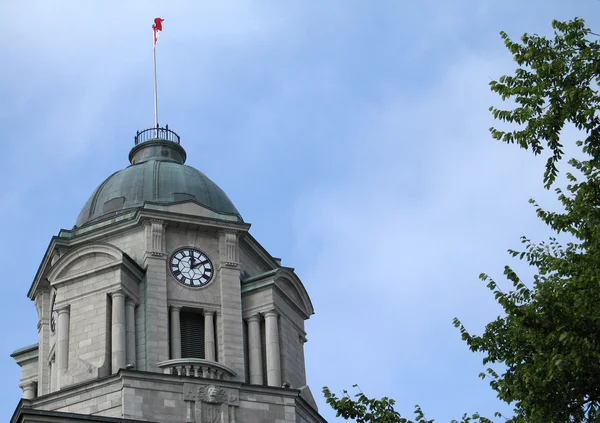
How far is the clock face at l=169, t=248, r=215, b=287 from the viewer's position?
56.0 meters

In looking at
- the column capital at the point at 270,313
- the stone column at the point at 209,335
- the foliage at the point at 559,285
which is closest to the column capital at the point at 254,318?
the column capital at the point at 270,313

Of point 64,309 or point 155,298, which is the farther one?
point 64,309

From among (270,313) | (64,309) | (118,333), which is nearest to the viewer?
(118,333)

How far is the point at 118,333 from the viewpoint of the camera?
53.2 m

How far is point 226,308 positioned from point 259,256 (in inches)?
172

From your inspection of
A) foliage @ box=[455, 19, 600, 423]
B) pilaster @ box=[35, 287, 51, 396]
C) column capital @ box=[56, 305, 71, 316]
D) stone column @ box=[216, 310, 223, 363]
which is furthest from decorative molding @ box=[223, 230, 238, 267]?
foliage @ box=[455, 19, 600, 423]

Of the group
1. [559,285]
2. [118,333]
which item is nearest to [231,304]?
[118,333]

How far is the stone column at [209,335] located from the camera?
2132 inches

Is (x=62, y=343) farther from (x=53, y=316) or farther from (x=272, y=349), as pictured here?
(x=272, y=349)

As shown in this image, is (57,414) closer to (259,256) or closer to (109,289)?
(109,289)

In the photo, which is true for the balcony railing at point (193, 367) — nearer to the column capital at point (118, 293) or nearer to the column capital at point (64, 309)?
the column capital at point (118, 293)

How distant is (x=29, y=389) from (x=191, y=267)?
9.56 metres

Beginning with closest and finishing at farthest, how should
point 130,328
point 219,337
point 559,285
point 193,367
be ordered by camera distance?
point 559,285, point 193,367, point 130,328, point 219,337

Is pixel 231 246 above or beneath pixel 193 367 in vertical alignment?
above
